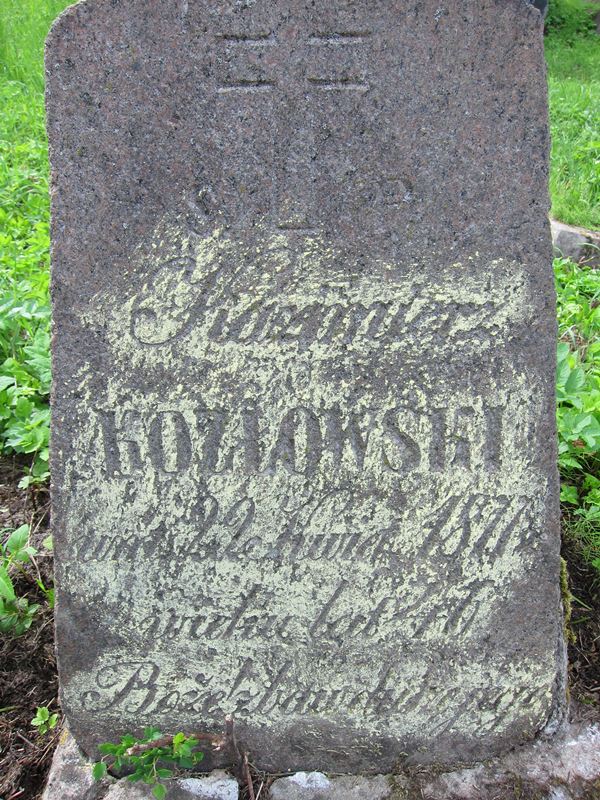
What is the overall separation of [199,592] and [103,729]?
0.41 meters

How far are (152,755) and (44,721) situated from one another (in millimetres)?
403

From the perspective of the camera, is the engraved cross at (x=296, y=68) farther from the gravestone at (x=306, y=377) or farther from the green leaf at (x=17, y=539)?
the green leaf at (x=17, y=539)

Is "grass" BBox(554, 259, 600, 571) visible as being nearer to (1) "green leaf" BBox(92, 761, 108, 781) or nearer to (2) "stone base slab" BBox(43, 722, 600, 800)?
(2) "stone base slab" BBox(43, 722, 600, 800)

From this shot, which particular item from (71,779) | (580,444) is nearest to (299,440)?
(71,779)

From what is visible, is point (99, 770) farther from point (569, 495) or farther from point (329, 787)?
point (569, 495)

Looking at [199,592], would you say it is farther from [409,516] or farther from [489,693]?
[489,693]

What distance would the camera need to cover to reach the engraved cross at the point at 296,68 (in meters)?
1.38

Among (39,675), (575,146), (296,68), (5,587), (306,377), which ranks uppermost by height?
(296,68)

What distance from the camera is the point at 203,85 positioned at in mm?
1396

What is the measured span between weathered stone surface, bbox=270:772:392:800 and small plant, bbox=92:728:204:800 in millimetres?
206

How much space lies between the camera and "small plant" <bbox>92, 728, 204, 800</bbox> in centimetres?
159

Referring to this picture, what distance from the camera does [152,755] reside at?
1.62 m

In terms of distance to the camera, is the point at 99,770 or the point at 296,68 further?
the point at 99,770

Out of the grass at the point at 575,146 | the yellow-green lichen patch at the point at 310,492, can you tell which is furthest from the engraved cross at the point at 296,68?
the grass at the point at 575,146
